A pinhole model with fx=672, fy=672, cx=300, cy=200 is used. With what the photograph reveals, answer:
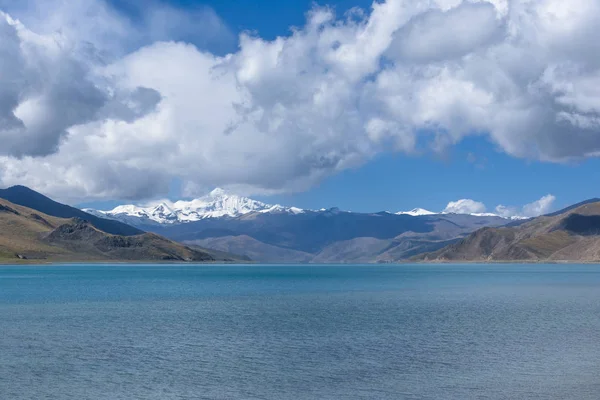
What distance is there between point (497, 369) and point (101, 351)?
124 feet

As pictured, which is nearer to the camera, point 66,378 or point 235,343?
point 66,378

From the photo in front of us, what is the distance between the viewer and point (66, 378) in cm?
5397

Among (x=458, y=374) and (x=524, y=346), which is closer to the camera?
(x=458, y=374)

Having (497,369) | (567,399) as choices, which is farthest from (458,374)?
(567,399)

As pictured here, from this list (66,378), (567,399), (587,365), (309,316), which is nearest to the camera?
(567,399)

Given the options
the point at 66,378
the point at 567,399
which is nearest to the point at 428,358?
the point at 567,399

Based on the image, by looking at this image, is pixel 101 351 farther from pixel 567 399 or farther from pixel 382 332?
pixel 567 399

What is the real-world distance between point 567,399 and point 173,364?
3257cm

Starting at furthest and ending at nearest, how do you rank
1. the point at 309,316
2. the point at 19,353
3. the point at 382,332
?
the point at 309,316 → the point at 382,332 → the point at 19,353

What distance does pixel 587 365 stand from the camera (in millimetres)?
57688

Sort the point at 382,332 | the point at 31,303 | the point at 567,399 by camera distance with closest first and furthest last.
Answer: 1. the point at 567,399
2. the point at 382,332
3. the point at 31,303

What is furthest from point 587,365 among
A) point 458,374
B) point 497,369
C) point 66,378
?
point 66,378

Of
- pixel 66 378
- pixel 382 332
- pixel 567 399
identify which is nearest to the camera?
pixel 567 399

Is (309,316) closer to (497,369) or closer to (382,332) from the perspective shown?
(382,332)
